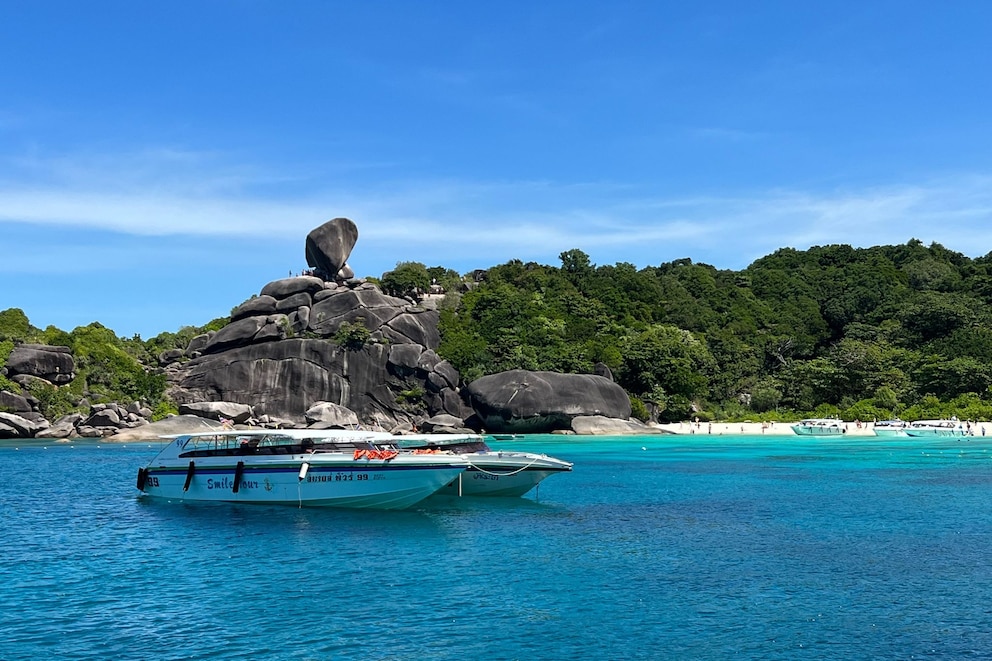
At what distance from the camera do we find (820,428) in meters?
89.9

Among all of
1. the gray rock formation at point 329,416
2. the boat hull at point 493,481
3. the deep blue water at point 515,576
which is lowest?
the deep blue water at point 515,576

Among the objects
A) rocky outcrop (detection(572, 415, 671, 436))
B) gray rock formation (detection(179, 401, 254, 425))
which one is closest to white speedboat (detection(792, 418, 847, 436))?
rocky outcrop (detection(572, 415, 671, 436))

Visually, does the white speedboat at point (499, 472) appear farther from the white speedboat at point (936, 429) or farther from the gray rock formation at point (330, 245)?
the gray rock formation at point (330, 245)

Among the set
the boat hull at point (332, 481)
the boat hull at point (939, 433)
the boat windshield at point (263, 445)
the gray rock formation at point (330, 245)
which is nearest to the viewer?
the boat hull at point (332, 481)

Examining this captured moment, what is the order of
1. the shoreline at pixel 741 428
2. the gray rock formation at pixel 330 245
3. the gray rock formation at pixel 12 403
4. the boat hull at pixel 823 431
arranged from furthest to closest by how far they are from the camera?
the gray rock formation at pixel 330 245, the shoreline at pixel 741 428, the gray rock formation at pixel 12 403, the boat hull at pixel 823 431

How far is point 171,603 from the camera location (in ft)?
61.4

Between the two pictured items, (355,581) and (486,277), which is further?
(486,277)

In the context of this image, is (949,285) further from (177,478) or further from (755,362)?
(177,478)

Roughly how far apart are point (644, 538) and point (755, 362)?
9380 cm

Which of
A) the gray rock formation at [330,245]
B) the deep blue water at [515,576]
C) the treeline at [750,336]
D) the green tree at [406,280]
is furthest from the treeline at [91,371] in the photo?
the deep blue water at [515,576]

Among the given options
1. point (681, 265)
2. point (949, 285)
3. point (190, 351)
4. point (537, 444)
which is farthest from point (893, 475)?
point (681, 265)

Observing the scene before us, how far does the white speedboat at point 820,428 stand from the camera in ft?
293

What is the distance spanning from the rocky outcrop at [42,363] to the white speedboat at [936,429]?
90.8 meters

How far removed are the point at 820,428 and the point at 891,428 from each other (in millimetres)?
7018
